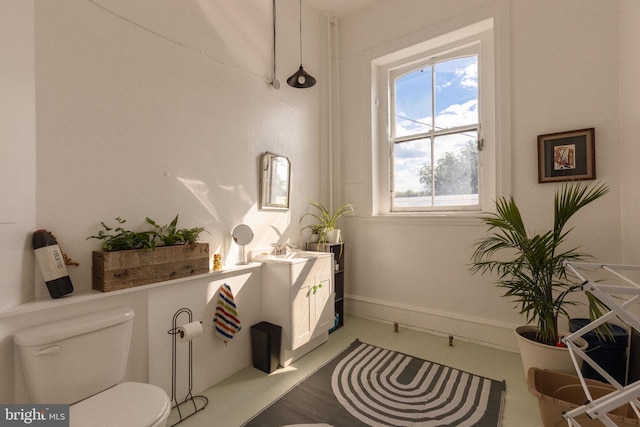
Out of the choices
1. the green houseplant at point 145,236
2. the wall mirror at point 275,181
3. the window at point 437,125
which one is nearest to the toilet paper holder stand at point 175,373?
the green houseplant at point 145,236

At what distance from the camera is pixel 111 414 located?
3.71ft

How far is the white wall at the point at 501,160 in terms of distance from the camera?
2.06m

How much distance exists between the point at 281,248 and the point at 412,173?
1549 millimetres

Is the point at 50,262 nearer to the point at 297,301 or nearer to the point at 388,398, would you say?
the point at 297,301

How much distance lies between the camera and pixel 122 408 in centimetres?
116

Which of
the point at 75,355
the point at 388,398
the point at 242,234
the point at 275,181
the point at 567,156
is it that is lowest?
the point at 388,398

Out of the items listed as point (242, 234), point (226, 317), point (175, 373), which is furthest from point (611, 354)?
point (175, 373)

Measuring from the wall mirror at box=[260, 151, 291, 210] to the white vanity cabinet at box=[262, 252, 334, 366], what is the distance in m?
0.58

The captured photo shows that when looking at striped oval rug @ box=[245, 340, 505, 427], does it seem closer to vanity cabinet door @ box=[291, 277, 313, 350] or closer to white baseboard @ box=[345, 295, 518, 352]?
vanity cabinet door @ box=[291, 277, 313, 350]

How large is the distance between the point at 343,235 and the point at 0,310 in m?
2.66

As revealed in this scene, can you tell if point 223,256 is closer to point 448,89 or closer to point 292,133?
point 292,133

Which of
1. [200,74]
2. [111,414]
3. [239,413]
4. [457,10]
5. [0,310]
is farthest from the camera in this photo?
[457,10]

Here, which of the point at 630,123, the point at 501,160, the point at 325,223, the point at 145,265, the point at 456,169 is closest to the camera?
the point at 145,265

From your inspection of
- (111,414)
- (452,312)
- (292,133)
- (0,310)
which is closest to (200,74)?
(292,133)
